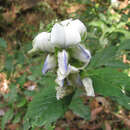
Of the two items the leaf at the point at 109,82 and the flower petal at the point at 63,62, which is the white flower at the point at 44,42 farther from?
the leaf at the point at 109,82

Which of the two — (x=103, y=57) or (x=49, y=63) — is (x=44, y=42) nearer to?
(x=49, y=63)

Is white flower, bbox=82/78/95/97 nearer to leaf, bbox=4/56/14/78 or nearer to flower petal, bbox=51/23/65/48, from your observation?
flower petal, bbox=51/23/65/48

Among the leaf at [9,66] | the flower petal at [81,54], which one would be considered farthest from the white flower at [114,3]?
the flower petal at [81,54]

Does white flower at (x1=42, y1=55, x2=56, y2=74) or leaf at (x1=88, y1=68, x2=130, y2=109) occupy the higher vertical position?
white flower at (x1=42, y1=55, x2=56, y2=74)

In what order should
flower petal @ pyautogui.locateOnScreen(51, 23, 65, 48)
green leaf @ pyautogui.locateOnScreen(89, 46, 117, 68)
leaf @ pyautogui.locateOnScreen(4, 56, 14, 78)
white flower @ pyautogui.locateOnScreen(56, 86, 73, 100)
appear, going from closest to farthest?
flower petal @ pyautogui.locateOnScreen(51, 23, 65, 48)
white flower @ pyautogui.locateOnScreen(56, 86, 73, 100)
green leaf @ pyautogui.locateOnScreen(89, 46, 117, 68)
leaf @ pyautogui.locateOnScreen(4, 56, 14, 78)

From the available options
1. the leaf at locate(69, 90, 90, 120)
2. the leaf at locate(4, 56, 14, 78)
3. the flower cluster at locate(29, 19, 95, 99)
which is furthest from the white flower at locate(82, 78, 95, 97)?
the leaf at locate(4, 56, 14, 78)

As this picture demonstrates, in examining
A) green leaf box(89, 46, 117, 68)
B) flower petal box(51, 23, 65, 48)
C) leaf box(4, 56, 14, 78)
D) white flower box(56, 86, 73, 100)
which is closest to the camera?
flower petal box(51, 23, 65, 48)

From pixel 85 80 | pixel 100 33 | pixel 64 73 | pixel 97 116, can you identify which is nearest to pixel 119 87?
pixel 85 80
